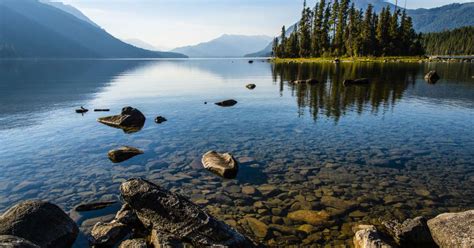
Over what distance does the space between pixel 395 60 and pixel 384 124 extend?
5039 inches

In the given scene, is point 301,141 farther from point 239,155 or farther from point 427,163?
point 427,163

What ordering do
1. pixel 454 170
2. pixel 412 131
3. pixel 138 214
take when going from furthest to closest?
pixel 412 131
pixel 454 170
pixel 138 214

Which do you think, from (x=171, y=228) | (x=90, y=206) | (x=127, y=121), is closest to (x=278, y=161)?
(x=171, y=228)

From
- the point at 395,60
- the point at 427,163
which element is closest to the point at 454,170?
the point at 427,163

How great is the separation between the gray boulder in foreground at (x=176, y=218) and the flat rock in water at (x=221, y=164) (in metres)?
5.74

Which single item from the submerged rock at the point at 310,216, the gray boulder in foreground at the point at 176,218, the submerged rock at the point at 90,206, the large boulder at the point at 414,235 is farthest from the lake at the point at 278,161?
the gray boulder in foreground at the point at 176,218

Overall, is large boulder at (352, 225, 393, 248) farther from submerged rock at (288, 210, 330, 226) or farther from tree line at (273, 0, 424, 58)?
tree line at (273, 0, 424, 58)

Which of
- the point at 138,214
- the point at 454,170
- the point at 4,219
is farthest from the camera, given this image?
the point at 454,170

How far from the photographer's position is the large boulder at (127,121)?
30.4m

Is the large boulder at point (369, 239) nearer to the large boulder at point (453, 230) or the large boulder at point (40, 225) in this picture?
the large boulder at point (453, 230)

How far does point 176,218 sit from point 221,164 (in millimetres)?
7017

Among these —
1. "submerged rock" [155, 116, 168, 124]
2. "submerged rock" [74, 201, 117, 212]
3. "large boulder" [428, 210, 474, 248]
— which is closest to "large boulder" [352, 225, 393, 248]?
"large boulder" [428, 210, 474, 248]

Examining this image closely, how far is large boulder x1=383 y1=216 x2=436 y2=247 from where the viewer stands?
11156 mm

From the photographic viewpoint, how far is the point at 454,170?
18.0m
